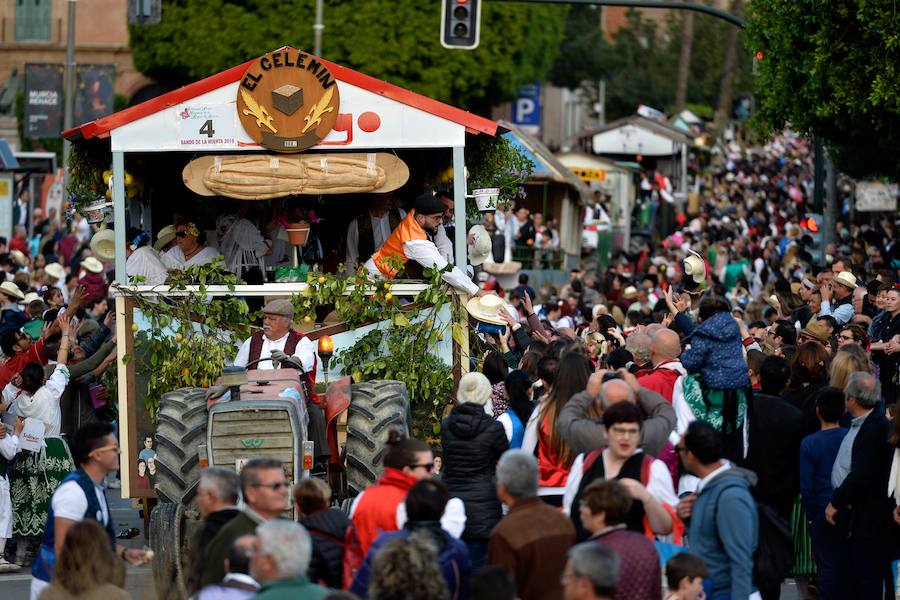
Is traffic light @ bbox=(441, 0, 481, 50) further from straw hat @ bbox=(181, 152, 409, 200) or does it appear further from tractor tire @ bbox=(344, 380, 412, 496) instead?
tractor tire @ bbox=(344, 380, 412, 496)

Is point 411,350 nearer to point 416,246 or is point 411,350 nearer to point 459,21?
point 416,246

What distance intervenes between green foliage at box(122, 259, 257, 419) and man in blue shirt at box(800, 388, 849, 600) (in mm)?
4319

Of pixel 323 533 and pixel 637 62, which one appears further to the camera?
pixel 637 62

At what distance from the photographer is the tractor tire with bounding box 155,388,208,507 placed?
11539 mm

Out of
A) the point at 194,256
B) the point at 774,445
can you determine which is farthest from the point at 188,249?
the point at 774,445

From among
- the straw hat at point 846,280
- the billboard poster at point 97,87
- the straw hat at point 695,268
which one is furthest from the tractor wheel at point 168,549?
the billboard poster at point 97,87

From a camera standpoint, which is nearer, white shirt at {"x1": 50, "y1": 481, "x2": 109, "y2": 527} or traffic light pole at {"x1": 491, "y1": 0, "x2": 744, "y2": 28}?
white shirt at {"x1": 50, "y1": 481, "x2": 109, "y2": 527}

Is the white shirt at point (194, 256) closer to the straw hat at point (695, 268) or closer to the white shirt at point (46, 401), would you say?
the white shirt at point (46, 401)

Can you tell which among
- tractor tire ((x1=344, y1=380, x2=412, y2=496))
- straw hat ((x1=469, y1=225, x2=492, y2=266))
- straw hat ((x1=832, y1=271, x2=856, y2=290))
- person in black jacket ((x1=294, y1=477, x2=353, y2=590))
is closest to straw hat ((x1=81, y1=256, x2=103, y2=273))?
straw hat ((x1=469, y1=225, x2=492, y2=266))

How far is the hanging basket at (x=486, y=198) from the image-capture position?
14.0 meters

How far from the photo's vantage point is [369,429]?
11711mm

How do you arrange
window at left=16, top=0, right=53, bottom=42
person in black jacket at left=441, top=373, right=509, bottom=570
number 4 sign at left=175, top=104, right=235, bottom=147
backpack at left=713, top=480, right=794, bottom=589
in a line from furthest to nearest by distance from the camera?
window at left=16, top=0, right=53, bottom=42, number 4 sign at left=175, top=104, right=235, bottom=147, person in black jacket at left=441, top=373, right=509, bottom=570, backpack at left=713, top=480, right=794, bottom=589

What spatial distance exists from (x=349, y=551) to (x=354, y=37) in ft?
143

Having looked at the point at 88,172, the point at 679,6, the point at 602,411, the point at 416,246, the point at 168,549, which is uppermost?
the point at 679,6
